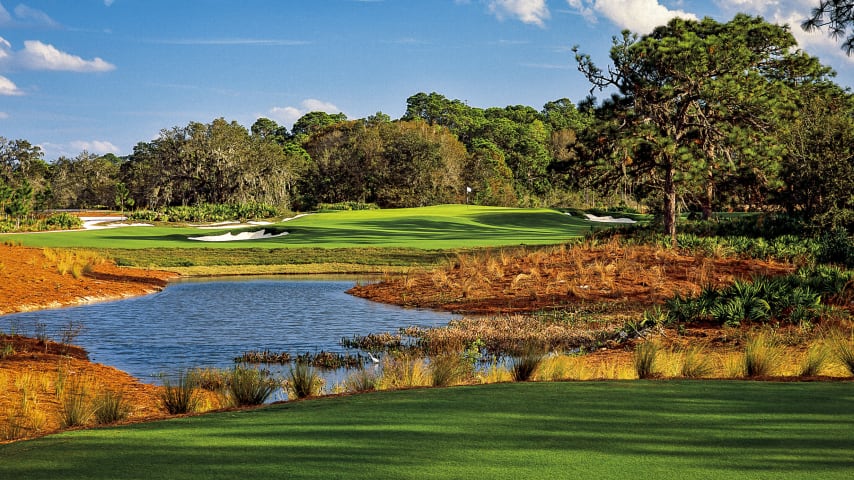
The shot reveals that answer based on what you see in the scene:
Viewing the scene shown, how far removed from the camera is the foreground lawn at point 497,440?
514 cm

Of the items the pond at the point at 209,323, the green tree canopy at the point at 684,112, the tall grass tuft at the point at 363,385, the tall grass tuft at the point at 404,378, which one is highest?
the green tree canopy at the point at 684,112

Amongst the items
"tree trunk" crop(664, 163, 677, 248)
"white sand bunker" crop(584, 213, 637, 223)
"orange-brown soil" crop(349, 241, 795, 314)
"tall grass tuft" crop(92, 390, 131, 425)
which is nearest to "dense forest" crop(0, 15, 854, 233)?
"tree trunk" crop(664, 163, 677, 248)

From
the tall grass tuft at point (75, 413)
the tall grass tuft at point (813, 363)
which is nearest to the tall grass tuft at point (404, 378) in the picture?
the tall grass tuft at point (75, 413)

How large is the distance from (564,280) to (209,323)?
9.74 meters

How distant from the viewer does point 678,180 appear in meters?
27.8

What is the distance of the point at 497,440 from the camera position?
233 inches

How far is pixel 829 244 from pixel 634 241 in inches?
242

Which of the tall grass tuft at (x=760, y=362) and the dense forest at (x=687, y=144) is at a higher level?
the dense forest at (x=687, y=144)

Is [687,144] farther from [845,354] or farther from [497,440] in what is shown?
[497,440]

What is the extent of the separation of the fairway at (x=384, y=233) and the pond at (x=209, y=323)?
13980 mm

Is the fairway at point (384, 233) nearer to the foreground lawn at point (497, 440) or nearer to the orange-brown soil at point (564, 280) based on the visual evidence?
the orange-brown soil at point (564, 280)

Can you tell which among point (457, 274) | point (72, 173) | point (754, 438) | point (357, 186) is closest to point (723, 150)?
point (457, 274)

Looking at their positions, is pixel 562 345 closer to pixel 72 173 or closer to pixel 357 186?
pixel 357 186

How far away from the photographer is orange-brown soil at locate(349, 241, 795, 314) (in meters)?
20.9
